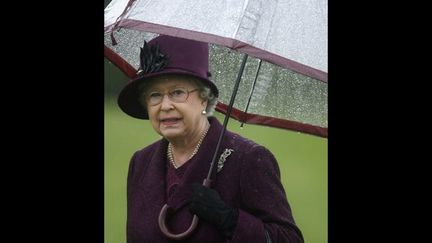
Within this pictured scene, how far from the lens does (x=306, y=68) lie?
3146 mm

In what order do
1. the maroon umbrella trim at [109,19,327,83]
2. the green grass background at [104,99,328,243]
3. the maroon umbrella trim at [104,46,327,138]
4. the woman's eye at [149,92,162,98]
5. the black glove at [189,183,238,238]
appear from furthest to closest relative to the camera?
the maroon umbrella trim at [104,46,327,138]
the green grass background at [104,99,328,243]
the woman's eye at [149,92,162,98]
the black glove at [189,183,238,238]
the maroon umbrella trim at [109,19,327,83]

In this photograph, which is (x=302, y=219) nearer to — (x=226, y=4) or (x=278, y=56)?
(x=278, y=56)

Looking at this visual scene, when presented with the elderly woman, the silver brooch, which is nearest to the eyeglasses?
the elderly woman

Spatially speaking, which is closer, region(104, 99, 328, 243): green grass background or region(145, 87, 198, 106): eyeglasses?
region(145, 87, 198, 106): eyeglasses

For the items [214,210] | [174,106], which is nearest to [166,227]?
[214,210]

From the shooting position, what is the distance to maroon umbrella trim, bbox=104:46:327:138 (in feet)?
11.8

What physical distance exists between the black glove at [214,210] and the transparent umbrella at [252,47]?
6cm

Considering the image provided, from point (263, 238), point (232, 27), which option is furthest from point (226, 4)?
point (263, 238)

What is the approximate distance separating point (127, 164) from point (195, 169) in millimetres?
398

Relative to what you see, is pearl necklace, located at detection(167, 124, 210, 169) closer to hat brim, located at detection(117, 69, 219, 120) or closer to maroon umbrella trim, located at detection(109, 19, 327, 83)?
hat brim, located at detection(117, 69, 219, 120)

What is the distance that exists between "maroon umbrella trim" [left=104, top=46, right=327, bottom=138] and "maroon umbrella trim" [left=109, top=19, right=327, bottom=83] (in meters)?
0.47

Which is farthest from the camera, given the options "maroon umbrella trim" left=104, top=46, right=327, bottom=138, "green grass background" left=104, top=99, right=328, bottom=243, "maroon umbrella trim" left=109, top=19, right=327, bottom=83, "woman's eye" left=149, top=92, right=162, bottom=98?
"maroon umbrella trim" left=104, top=46, right=327, bottom=138

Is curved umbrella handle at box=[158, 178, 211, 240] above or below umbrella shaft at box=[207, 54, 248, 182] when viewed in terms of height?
below

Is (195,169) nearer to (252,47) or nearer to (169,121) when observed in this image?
(169,121)
